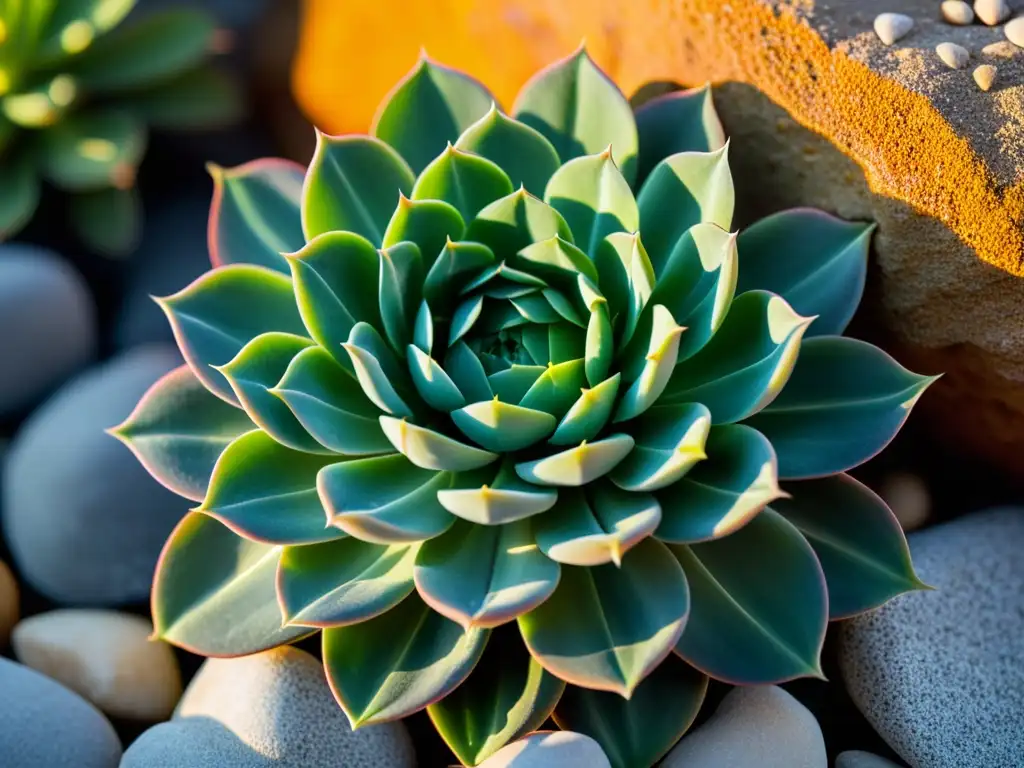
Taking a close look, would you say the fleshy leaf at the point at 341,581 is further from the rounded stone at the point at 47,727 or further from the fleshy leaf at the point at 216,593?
the rounded stone at the point at 47,727

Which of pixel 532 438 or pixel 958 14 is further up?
pixel 958 14

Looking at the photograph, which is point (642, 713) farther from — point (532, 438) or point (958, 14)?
point (958, 14)

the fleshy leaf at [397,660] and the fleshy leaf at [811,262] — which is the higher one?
the fleshy leaf at [811,262]

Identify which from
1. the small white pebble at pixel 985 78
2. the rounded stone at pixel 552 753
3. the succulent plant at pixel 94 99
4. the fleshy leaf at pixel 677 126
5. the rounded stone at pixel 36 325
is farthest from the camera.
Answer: the succulent plant at pixel 94 99

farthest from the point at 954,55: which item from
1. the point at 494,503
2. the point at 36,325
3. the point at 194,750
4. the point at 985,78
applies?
the point at 36,325

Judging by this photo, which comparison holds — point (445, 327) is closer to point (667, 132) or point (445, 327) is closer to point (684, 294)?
point (684, 294)

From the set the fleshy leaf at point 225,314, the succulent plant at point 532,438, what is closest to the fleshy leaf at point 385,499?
the succulent plant at point 532,438

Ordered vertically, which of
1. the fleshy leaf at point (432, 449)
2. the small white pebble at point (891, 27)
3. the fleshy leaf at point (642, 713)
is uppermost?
the small white pebble at point (891, 27)
